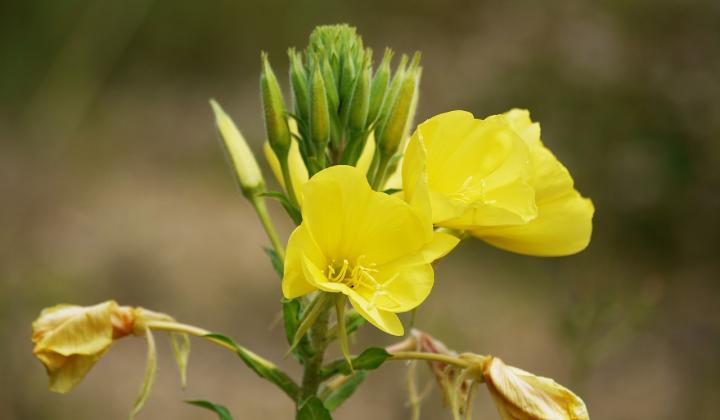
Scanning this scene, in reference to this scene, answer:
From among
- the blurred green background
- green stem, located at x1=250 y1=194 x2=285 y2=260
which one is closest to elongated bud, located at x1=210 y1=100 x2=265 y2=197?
green stem, located at x1=250 y1=194 x2=285 y2=260

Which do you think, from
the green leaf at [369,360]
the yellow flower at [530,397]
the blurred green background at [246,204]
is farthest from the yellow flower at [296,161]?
the blurred green background at [246,204]

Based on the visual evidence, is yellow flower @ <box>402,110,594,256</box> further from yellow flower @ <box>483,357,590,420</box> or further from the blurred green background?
the blurred green background

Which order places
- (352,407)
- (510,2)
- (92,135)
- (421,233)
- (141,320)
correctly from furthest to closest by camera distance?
(510,2), (92,135), (352,407), (141,320), (421,233)

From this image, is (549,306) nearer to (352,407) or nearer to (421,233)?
(352,407)

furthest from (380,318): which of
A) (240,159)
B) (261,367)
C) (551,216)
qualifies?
(240,159)

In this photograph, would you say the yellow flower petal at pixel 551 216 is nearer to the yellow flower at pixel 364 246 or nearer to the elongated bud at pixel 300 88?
the yellow flower at pixel 364 246

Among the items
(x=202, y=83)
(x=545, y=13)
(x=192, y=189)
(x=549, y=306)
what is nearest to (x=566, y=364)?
(x=549, y=306)
